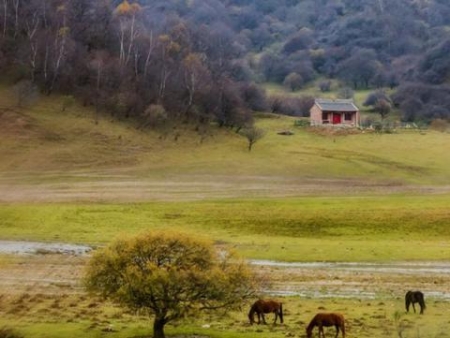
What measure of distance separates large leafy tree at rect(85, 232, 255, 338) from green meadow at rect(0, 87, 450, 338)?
1.32 meters

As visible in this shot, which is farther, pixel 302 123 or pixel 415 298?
pixel 302 123

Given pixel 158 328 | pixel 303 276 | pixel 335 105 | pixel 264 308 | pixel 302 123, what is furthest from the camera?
pixel 302 123

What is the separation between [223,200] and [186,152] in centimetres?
2502

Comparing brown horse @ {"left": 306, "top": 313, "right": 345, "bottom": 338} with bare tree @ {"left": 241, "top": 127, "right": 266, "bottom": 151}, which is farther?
bare tree @ {"left": 241, "top": 127, "right": 266, "bottom": 151}

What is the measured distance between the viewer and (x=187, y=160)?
79188 millimetres

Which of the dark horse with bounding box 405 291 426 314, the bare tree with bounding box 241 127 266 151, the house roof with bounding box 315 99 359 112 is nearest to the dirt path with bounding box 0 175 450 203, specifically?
the bare tree with bounding box 241 127 266 151

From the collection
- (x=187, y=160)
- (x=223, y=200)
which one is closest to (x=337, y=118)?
(x=187, y=160)

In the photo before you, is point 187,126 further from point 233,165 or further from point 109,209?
point 109,209

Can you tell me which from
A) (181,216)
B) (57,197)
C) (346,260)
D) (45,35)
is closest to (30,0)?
(45,35)

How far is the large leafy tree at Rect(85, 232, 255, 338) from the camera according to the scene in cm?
2295

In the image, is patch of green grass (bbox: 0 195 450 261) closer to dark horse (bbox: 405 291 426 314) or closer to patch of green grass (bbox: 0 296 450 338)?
patch of green grass (bbox: 0 296 450 338)

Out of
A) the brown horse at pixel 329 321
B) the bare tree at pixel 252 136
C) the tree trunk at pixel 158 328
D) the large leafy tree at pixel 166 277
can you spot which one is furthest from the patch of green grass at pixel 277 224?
the bare tree at pixel 252 136

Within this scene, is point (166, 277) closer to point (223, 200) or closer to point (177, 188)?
point (223, 200)

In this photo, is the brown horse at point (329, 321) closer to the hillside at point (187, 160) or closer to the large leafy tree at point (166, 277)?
the large leafy tree at point (166, 277)
